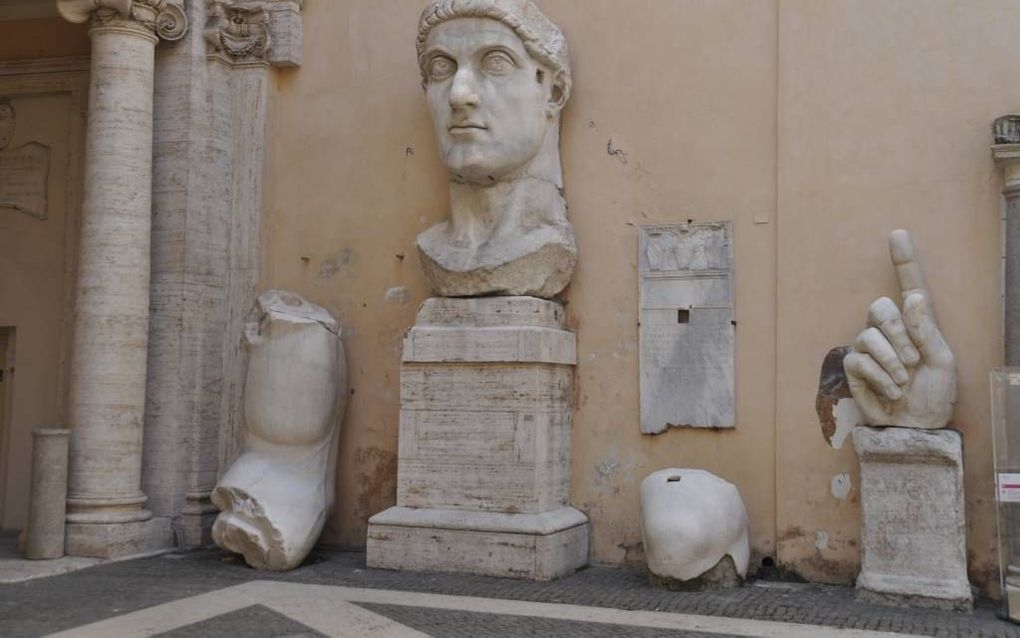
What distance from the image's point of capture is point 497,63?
21.9 feet

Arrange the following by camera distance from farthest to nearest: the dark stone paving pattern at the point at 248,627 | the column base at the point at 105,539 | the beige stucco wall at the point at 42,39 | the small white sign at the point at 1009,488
Result: the beige stucco wall at the point at 42,39 → the column base at the point at 105,539 → the small white sign at the point at 1009,488 → the dark stone paving pattern at the point at 248,627

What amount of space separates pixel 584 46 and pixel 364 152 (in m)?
1.69

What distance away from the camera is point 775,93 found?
661cm

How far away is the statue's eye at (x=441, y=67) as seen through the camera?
6750 mm

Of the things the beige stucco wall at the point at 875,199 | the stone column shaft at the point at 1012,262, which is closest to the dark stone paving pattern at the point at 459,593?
the beige stucco wall at the point at 875,199

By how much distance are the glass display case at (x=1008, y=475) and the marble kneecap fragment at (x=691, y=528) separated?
1326mm

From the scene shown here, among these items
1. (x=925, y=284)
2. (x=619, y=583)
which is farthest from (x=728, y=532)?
(x=925, y=284)

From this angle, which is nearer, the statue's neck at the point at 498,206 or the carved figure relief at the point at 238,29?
the statue's neck at the point at 498,206

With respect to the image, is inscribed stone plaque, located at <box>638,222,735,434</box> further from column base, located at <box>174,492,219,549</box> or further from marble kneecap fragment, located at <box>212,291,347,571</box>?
column base, located at <box>174,492,219,549</box>

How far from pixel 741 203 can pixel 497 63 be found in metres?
1.69

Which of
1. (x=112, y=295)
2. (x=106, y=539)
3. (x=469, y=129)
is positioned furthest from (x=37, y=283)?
(x=469, y=129)

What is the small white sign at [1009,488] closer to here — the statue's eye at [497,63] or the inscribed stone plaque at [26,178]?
the statue's eye at [497,63]

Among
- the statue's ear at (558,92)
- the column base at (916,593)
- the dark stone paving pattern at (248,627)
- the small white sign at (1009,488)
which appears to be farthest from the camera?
the statue's ear at (558,92)

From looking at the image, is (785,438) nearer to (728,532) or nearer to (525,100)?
(728,532)
